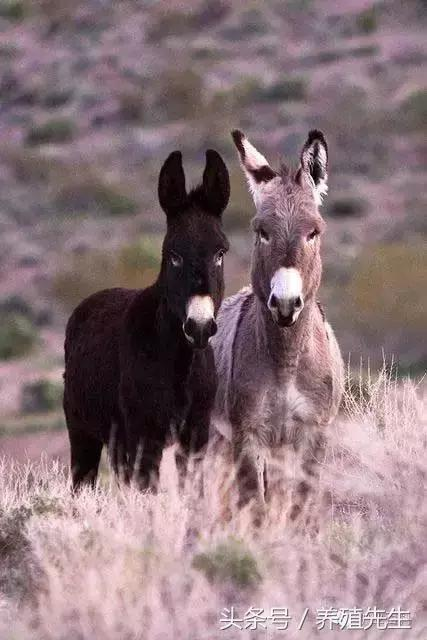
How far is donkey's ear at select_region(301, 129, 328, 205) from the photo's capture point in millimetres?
8516

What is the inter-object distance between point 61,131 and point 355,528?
4745 centimetres

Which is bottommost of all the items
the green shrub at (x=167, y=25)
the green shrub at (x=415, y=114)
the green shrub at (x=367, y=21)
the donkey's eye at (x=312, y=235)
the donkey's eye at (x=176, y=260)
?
the donkey's eye at (x=176, y=260)

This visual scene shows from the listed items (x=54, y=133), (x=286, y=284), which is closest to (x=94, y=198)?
(x=54, y=133)

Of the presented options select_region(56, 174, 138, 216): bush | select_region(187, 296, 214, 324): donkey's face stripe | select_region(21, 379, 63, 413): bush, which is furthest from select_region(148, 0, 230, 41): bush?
select_region(187, 296, 214, 324): donkey's face stripe

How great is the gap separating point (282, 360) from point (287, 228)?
711mm

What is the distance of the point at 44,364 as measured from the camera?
3091cm

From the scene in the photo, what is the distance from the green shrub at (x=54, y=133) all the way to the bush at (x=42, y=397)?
27.0 metres

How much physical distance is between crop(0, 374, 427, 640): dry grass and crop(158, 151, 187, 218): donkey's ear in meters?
1.37

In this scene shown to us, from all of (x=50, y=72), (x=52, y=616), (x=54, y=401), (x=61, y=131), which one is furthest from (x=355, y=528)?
(x=50, y=72)

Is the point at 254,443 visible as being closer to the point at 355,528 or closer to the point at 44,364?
the point at 355,528

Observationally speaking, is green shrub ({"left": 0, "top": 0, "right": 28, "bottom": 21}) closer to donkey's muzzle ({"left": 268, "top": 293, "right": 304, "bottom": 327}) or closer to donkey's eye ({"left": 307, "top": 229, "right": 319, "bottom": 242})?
donkey's eye ({"left": 307, "top": 229, "right": 319, "bottom": 242})

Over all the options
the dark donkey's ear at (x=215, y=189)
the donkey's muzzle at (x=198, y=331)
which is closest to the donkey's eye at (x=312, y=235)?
the dark donkey's ear at (x=215, y=189)

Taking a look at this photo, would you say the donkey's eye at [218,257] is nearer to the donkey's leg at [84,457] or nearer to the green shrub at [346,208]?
the donkey's leg at [84,457]

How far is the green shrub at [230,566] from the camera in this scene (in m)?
6.76
